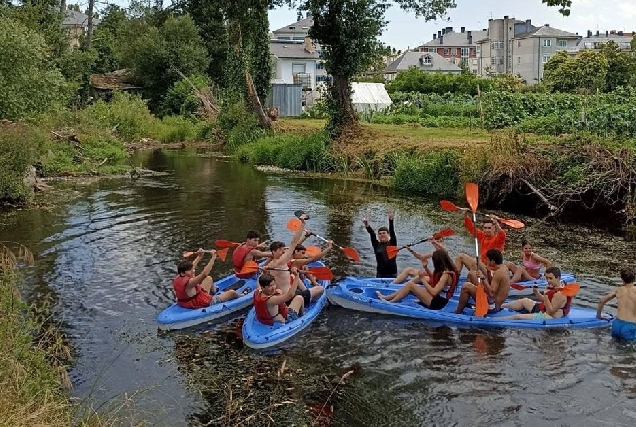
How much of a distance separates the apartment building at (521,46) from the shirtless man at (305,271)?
7599cm

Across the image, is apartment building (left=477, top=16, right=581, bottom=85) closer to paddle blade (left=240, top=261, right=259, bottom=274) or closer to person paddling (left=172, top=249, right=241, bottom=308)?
paddle blade (left=240, top=261, right=259, bottom=274)

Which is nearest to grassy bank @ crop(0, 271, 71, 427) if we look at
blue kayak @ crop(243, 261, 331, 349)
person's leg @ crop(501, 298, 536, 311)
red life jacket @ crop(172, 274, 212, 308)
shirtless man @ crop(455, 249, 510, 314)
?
blue kayak @ crop(243, 261, 331, 349)

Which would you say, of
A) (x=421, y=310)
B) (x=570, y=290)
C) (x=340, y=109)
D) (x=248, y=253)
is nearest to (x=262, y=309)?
(x=248, y=253)

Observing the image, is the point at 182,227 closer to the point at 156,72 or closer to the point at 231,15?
the point at 231,15

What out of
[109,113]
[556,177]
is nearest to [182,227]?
[556,177]

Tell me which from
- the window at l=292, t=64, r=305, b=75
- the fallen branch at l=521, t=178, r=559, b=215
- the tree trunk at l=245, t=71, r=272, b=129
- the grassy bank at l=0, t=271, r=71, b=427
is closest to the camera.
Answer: the grassy bank at l=0, t=271, r=71, b=427

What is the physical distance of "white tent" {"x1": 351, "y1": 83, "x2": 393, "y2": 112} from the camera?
42.5 metres

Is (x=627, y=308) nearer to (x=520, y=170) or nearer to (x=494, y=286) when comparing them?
(x=494, y=286)

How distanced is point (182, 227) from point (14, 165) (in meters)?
4.83

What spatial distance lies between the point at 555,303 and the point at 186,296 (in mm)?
5284

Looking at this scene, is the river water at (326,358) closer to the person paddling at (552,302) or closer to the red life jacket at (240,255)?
the person paddling at (552,302)

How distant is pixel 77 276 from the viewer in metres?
12.8

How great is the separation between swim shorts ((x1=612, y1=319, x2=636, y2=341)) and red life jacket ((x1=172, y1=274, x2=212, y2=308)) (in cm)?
574

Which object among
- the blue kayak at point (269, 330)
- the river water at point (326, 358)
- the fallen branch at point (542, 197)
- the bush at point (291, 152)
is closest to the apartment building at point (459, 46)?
the bush at point (291, 152)
